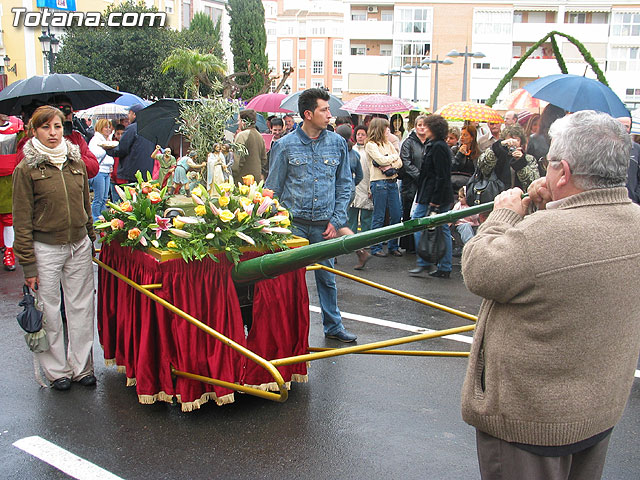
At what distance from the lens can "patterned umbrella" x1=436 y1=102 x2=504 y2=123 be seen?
32.8 feet

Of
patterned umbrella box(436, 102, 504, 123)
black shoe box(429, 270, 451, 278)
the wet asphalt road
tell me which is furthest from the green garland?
the wet asphalt road

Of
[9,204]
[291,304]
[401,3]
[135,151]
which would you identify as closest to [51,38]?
[135,151]

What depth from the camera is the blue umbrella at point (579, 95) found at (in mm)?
6883

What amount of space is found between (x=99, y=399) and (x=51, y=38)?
21.7 m

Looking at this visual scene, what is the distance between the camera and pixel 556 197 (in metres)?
2.25

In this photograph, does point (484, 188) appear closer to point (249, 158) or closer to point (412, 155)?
point (412, 155)

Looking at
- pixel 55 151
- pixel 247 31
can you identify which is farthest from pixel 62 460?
pixel 247 31

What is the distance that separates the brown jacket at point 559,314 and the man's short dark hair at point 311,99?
3247 millimetres

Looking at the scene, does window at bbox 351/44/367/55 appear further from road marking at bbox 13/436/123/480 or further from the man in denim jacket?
road marking at bbox 13/436/123/480

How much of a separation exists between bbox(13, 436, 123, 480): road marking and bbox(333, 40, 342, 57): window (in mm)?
102339

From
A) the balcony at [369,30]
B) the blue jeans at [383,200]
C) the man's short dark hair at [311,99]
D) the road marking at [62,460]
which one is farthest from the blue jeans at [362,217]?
the balcony at [369,30]

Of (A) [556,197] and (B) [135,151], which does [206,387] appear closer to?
(A) [556,197]

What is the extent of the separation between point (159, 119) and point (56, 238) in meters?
2.68

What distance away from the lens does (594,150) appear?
2.13 m
